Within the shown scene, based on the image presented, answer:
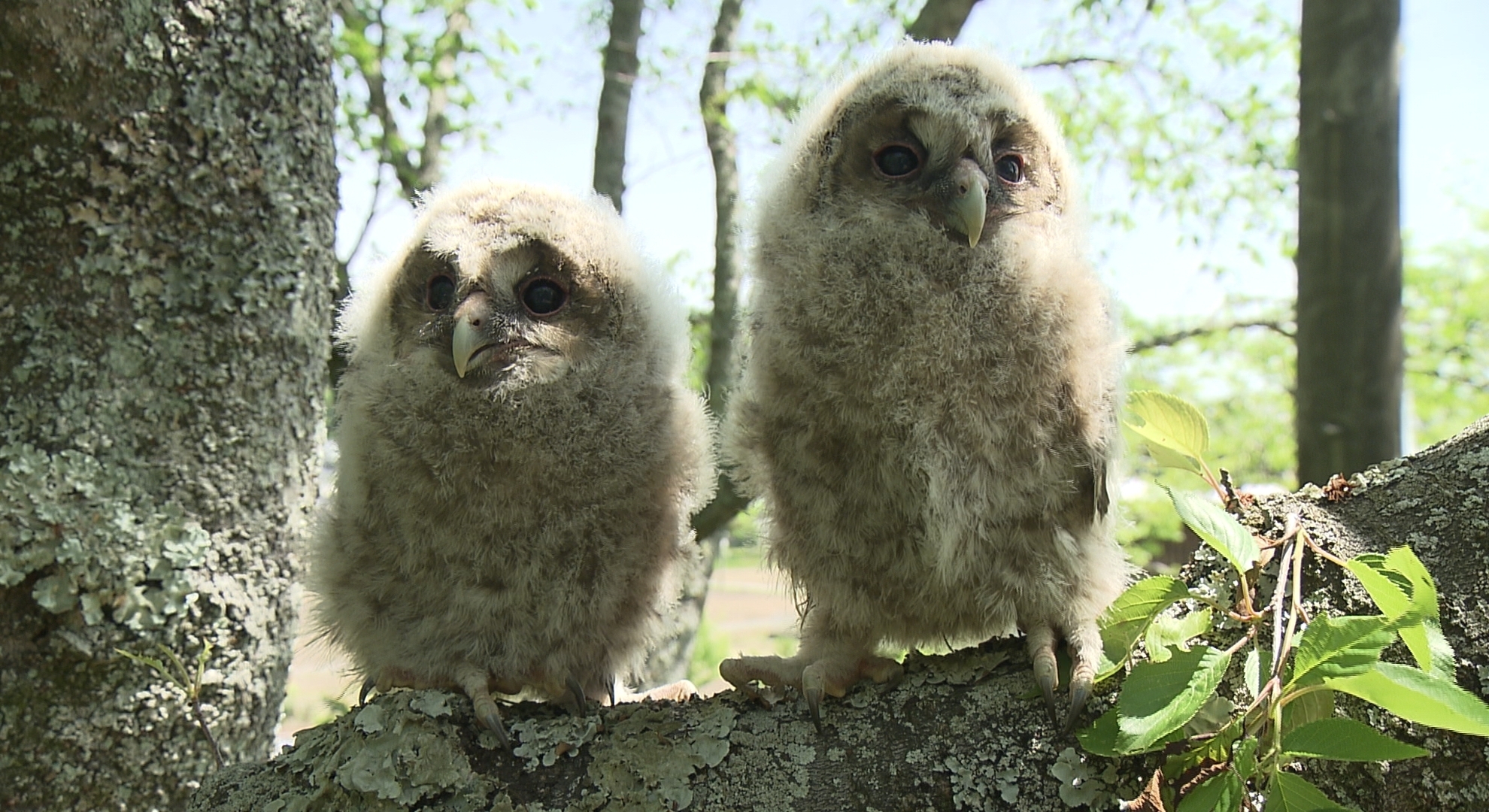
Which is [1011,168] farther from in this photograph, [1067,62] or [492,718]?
[1067,62]

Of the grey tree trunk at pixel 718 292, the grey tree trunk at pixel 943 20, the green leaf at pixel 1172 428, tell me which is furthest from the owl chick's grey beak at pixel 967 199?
the grey tree trunk at pixel 943 20

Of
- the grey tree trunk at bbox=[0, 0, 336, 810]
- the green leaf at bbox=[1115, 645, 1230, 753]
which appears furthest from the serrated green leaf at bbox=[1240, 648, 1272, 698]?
the grey tree trunk at bbox=[0, 0, 336, 810]

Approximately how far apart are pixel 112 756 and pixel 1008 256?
204 centimetres

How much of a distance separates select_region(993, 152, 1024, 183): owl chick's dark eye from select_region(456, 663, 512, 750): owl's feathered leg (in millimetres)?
1354

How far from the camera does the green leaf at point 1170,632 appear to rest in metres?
1.30

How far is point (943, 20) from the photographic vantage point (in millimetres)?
3854

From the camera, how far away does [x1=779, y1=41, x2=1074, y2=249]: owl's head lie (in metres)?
1.71

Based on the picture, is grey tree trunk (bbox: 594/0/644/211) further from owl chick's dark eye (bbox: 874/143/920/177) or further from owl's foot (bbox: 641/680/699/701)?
owl's foot (bbox: 641/680/699/701)

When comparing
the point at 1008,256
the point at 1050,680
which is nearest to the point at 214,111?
the point at 1008,256

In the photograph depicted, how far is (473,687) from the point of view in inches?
66.7

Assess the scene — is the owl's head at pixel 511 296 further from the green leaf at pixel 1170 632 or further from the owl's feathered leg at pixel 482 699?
the green leaf at pixel 1170 632

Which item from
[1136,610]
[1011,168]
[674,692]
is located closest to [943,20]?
[1011,168]

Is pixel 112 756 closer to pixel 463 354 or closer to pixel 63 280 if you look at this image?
pixel 63 280

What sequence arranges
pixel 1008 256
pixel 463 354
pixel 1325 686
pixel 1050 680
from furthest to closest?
pixel 463 354, pixel 1008 256, pixel 1050 680, pixel 1325 686
